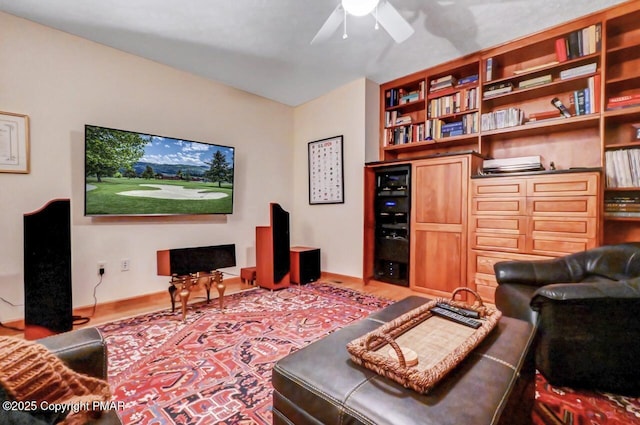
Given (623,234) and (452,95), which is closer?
(623,234)

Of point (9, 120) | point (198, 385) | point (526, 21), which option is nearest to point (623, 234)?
point (526, 21)

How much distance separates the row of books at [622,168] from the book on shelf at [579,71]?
0.71 meters

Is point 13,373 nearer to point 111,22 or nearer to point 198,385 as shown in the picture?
point 198,385

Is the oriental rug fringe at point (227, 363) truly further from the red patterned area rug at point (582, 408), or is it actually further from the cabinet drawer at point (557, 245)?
the cabinet drawer at point (557, 245)

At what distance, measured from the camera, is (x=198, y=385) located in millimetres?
1574

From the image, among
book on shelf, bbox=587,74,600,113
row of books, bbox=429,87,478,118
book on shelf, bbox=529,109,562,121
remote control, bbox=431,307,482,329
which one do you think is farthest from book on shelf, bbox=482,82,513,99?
remote control, bbox=431,307,482,329

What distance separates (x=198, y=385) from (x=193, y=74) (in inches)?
127

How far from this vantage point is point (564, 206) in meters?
2.36

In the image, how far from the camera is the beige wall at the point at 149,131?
7.79 feet

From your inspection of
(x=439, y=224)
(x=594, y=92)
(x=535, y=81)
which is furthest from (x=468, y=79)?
(x=439, y=224)

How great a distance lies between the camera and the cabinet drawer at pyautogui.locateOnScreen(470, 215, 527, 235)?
101 inches

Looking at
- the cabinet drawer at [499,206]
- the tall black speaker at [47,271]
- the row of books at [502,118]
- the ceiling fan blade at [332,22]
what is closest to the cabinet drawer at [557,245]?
the cabinet drawer at [499,206]

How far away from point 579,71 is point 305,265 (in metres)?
3.31

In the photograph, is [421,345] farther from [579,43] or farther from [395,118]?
[395,118]
